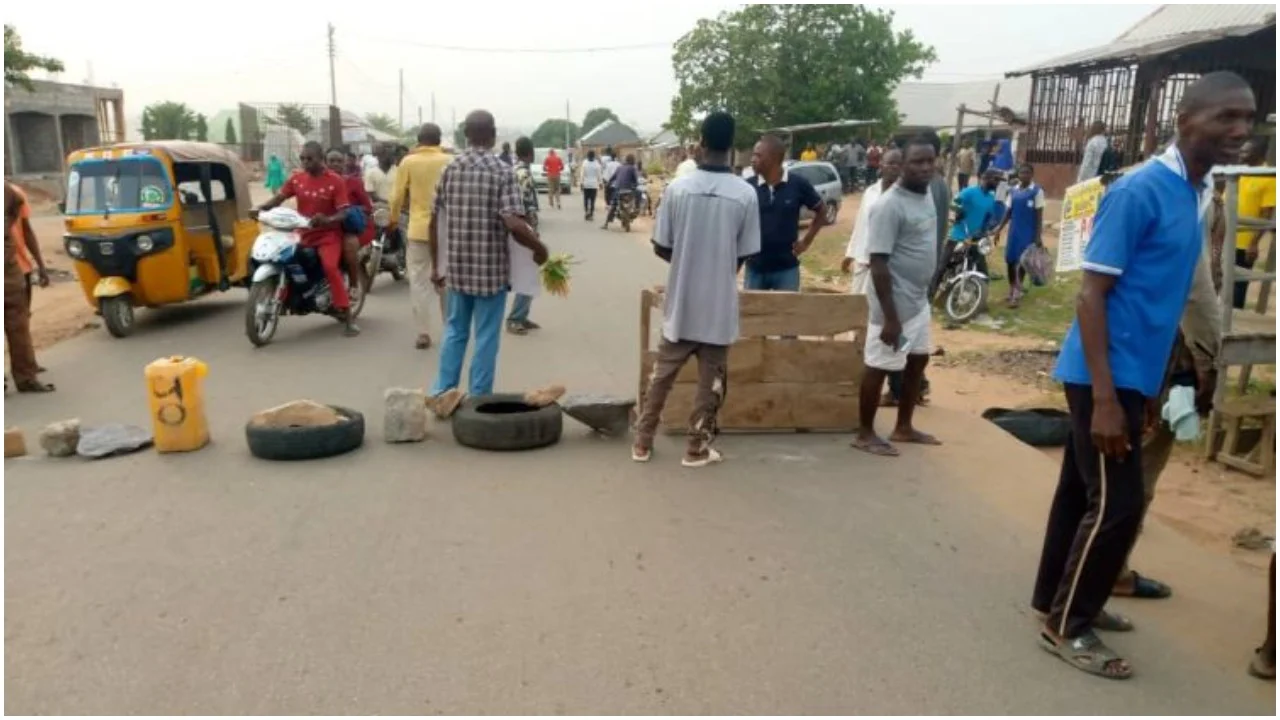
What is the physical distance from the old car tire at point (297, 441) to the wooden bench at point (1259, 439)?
5393 mm

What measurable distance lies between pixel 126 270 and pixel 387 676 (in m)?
6.90

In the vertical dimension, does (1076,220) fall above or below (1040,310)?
above

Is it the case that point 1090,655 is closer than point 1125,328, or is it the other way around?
point 1125,328

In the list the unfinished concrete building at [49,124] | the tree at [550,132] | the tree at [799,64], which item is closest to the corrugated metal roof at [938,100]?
the tree at [799,64]

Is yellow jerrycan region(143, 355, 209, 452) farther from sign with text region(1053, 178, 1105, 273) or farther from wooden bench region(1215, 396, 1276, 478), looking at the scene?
wooden bench region(1215, 396, 1276, 478)

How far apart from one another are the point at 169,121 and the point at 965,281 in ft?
227

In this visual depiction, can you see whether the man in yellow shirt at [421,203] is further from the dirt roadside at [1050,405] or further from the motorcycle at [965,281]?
the motorcycle at [965,281]

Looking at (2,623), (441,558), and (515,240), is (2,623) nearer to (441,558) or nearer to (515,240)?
(441,558)

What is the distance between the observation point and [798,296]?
216 inches

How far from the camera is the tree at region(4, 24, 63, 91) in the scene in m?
16.6

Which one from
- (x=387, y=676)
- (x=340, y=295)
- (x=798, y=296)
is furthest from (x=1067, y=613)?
(x=340, y=295)

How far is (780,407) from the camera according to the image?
564 cm

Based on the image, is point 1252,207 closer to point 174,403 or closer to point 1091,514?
point 1091,514

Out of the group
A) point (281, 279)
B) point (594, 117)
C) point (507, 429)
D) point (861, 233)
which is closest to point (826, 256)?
point (861, 233)
